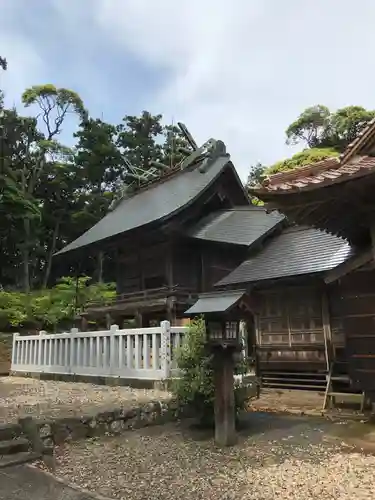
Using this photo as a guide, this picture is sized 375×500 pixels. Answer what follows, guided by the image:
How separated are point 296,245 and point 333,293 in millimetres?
2524

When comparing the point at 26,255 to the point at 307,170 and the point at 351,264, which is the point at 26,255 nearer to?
the point at 351,264

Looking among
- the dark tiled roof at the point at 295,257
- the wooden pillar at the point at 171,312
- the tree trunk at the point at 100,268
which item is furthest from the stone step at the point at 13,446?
the tree trunk at the point at 100,268

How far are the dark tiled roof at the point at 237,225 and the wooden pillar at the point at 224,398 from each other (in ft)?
26.5

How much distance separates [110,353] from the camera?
9.72m

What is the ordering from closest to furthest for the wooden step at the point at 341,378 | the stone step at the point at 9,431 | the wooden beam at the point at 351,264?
the stone step at the point at 9,431 → the wooden beam at the point at 351,264 → the wooden step at the point at 341,378

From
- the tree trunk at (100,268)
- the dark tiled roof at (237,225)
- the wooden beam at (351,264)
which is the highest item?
the tree trunk at (100,268)

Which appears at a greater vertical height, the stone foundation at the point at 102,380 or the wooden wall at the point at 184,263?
the wooden wall at the point at 184,263

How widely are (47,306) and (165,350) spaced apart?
13.6 m

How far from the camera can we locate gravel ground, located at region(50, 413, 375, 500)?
3.90 meters

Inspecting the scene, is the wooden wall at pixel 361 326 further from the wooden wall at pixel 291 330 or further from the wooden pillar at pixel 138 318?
the wooden pillar at pixel 138 318

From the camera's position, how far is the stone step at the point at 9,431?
4.82 metres

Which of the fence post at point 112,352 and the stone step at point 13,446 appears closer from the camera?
the stone step at point 13,446

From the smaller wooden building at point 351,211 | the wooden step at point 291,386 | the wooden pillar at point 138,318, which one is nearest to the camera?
the smaller wooden building at point 351,211

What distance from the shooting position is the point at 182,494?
3.88 m
